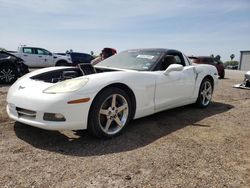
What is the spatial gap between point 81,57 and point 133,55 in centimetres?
1638

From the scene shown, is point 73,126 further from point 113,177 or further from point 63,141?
point 113,177

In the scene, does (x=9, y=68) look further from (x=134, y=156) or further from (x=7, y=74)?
(x=134, y=156)

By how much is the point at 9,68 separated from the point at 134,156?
7.50m

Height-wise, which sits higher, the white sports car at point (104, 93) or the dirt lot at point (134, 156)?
the white sports car at point (104, 93)

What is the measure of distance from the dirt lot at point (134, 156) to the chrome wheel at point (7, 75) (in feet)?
16.8

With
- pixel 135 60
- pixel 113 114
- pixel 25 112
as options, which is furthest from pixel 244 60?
pixel 25 112

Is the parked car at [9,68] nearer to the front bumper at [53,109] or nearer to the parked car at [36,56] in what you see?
the front bumper at [53,109]

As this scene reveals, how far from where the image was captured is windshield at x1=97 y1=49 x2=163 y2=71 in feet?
14.6

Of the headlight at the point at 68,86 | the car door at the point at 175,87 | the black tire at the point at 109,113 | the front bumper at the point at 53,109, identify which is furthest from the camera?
the car door at the point at 175,87

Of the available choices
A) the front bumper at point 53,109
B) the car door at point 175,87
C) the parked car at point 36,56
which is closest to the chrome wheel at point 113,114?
the front bumper at point 53,109

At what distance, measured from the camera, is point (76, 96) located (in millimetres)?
3191

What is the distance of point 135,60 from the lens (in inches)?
184

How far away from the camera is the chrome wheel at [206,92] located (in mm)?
5738

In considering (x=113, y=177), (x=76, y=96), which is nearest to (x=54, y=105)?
(x=76, y=96)
